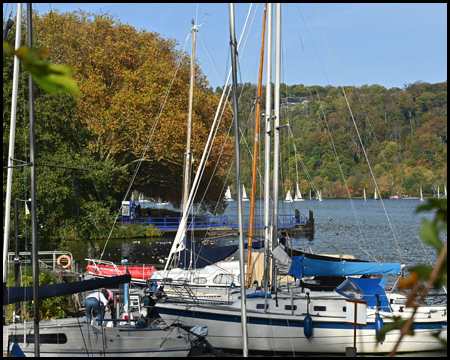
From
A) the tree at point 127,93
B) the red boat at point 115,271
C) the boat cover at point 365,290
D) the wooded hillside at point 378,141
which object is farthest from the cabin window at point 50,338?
the wooded hillside at point 378,141

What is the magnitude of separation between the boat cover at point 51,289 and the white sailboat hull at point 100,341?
0.86 m

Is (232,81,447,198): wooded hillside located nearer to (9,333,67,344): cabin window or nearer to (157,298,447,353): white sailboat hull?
(157,298,447,353): white sailboat hull

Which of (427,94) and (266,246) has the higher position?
(427,94)

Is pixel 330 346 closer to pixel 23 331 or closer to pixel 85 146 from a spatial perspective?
pixel 23 331

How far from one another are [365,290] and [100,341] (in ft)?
18.9

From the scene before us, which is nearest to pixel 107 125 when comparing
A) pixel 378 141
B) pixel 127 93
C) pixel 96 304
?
pixel 127 93

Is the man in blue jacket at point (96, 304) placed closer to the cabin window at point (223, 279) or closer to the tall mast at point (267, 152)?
the tall mast at point (267, 152)

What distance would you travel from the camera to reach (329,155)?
339 feet

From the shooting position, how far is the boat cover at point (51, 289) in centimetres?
909

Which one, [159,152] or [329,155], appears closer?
[159,152]

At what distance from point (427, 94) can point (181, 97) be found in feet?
280

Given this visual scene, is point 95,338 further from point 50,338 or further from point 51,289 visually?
point 51,289

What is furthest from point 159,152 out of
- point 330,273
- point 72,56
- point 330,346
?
point 330,346

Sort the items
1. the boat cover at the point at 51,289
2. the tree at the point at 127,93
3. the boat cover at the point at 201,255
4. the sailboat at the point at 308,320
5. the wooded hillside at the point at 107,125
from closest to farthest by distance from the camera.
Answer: the boat cover at the point at 51,289
the sailboat at the point at 308,320
the boat cover at the point at 201,255
the wooded hillside at the point at 107,125
the tree at the point at 127,93
